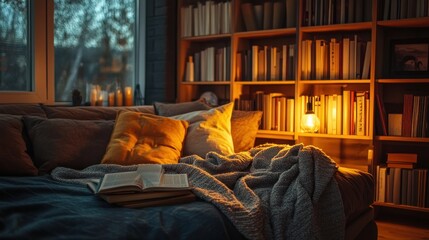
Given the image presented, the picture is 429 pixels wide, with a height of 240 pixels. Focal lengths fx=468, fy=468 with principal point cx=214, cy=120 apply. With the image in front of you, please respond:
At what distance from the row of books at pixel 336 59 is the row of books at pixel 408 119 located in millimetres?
251

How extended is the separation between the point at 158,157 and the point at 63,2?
167 centimetres

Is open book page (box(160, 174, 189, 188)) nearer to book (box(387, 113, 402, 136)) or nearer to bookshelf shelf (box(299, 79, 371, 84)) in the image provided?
bookshelf shelf (box(299, 79, 371, 84))

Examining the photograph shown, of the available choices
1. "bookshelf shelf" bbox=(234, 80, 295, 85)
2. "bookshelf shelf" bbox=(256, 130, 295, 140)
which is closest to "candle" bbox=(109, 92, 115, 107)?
"bookshelf shelf" bbox=(234, 80, 295, 85)

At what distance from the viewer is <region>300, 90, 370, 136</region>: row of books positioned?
3269 mm

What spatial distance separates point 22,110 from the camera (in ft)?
8.67

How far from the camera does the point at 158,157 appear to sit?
2.53 meters

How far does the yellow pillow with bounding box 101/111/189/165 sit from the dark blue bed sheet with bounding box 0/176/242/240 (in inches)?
26.9

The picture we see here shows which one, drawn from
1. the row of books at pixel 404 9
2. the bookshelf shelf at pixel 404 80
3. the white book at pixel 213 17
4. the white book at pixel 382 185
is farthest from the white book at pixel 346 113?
the white book at pixel 213 17

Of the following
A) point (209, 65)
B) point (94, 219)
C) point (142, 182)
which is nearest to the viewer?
point (94, 219)

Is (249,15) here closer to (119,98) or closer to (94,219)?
(119,98)

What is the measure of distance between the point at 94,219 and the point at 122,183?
28 centimetres

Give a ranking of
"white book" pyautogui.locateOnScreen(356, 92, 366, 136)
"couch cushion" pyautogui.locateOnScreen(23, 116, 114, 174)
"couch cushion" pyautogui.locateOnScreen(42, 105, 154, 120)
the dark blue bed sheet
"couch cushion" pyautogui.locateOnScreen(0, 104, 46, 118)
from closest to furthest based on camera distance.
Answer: the dark blue bed sheet, "couch cushion" pyautogui.locateOnScreen(23, 116, 114, 174), "couch cushion" pyautogui.locateOnScreen(0, 104, 46, 118), "couch cushion" pyautogui.locateOnScreen(42, 105, 154, 120), "white book" pyautogui.locateOnScreen(356, 92, 366, 136)

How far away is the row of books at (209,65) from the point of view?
3869mm

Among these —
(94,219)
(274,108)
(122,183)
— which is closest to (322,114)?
(274,108)
